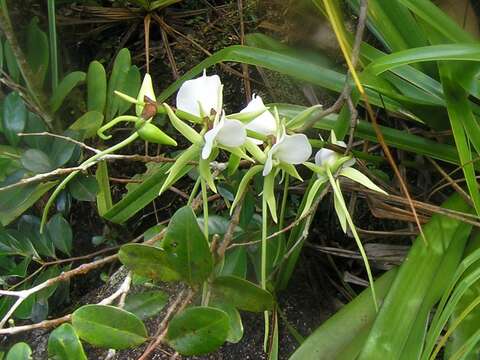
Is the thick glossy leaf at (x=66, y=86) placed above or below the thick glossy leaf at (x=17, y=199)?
above

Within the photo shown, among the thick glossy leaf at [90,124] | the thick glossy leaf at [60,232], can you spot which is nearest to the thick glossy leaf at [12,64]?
the thick glossy leaf at [90,124]

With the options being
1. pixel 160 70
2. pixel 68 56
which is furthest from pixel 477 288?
pixel 68 56

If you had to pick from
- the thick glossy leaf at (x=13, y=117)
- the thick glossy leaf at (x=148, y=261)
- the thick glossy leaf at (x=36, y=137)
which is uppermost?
the thick glossy leaf at (x=13, y=117)

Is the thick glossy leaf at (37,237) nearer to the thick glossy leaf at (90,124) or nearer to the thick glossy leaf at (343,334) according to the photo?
the thick glossy leaf at (90,124)

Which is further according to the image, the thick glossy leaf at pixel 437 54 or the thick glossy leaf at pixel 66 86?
the thick glossy leaf at pixel 66 86

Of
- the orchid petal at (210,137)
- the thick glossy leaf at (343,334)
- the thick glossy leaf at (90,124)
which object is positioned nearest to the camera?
the orchid petal at (210,137)

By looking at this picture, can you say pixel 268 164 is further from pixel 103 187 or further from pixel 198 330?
pixel 103 187

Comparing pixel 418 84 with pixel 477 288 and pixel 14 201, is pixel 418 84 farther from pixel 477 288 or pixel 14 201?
pixel 14 201
